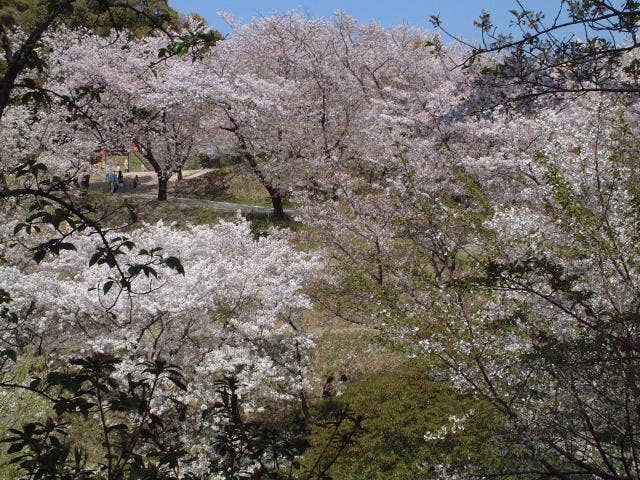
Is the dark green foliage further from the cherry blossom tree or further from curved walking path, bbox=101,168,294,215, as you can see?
the cherry blossom tree


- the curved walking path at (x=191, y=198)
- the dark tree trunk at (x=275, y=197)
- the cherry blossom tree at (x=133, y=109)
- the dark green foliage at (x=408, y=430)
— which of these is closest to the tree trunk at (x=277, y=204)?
the dark tree trunk at (x=275, y=197)

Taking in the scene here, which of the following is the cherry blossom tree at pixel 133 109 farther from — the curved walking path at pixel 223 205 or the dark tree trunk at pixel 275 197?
the dark tree trunk at pixel 275 197

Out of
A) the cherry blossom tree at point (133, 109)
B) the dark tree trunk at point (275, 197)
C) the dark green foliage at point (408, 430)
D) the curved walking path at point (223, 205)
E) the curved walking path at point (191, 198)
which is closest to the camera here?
the dark green foliage at point (408, 430)

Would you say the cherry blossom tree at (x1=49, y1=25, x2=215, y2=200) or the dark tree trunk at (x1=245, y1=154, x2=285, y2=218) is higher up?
the cherry blossom tree at (x1=49, y1=25, x2=215, y2=200)

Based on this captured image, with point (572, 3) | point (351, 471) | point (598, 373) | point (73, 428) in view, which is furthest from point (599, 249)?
point (73, 428)

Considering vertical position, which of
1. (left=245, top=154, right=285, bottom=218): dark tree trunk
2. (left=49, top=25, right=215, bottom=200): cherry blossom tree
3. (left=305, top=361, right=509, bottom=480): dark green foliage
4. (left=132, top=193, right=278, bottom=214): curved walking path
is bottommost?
(left=305, top=361, right=509, bottom=480): dark green foliage

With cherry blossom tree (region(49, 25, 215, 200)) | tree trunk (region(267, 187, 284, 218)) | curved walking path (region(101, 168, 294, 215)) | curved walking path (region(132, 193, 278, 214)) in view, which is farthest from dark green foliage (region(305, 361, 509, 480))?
cherry blossom tree (region(49, 25, 215, 200))

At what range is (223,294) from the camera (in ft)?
34.7

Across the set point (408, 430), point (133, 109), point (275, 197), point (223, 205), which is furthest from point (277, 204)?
point (408, 430)

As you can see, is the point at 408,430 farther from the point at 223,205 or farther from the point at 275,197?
the point at 223,205

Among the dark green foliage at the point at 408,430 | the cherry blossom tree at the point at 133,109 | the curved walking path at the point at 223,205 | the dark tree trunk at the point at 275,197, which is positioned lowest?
the dark green foliage at the point at 408,430

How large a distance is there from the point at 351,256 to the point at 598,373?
950 cm

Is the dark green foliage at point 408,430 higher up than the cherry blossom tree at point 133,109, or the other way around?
the cherry blossom tree at point 133,109

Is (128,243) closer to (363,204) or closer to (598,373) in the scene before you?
(598,373)
